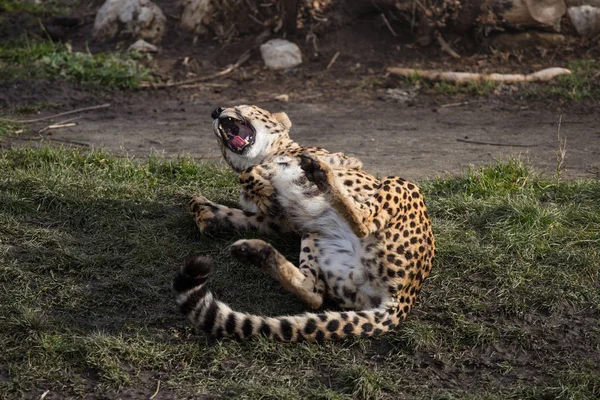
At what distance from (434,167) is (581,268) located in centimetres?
179

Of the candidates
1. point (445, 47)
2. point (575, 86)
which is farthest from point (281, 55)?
point (575, 86)

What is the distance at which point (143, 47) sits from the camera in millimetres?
9234

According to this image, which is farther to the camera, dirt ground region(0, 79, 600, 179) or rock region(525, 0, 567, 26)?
rock region(525, 0, 567, 26)

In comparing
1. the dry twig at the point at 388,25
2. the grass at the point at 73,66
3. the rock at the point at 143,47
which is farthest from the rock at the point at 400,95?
the rock at the point at 143,47

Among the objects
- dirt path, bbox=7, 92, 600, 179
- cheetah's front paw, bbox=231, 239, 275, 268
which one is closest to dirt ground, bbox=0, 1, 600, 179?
dirt path, bbox=7, 92, 600, 179

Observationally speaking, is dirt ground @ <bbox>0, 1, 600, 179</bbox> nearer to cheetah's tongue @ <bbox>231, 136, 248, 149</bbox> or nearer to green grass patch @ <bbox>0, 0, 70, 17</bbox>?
green grass patch @ <bbox>0, 0, 70, 17</bbox>

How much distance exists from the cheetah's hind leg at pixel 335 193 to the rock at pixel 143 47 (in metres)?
5.67

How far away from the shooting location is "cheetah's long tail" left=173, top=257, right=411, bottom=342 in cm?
366

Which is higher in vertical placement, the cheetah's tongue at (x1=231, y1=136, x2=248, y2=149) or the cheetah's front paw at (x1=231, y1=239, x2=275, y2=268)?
the cheetah's tongue at (x1=231, y1=136, x2=248, y2=149)

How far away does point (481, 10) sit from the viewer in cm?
867

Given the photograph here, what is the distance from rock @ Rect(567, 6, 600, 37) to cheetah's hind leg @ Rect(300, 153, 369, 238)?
593 cm

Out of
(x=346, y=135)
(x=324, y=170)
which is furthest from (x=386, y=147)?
(x=324, y=170)

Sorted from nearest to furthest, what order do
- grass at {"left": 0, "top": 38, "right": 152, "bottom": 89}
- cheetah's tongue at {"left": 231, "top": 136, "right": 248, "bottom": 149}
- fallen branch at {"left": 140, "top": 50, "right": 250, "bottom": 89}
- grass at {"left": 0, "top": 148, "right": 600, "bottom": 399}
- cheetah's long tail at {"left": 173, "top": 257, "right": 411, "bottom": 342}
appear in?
grass at {"left": 0, "top": 148, "right": 600, "bottom": 399}, cheetah's long tail at {"left": 173, "top": 257, "right": 411, "bottom": 342}, cheetah's tongue at {"left": 231, "top": 136, "right": 248, "bottom": 149}, grass at {"left": 0, "top": 38, "right": 152, "bottom": 89}, fallen branch at {"left": 140, "top": 50, "right": 250, "bottom": 89}

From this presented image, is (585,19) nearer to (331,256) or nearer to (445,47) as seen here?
(445,47)
